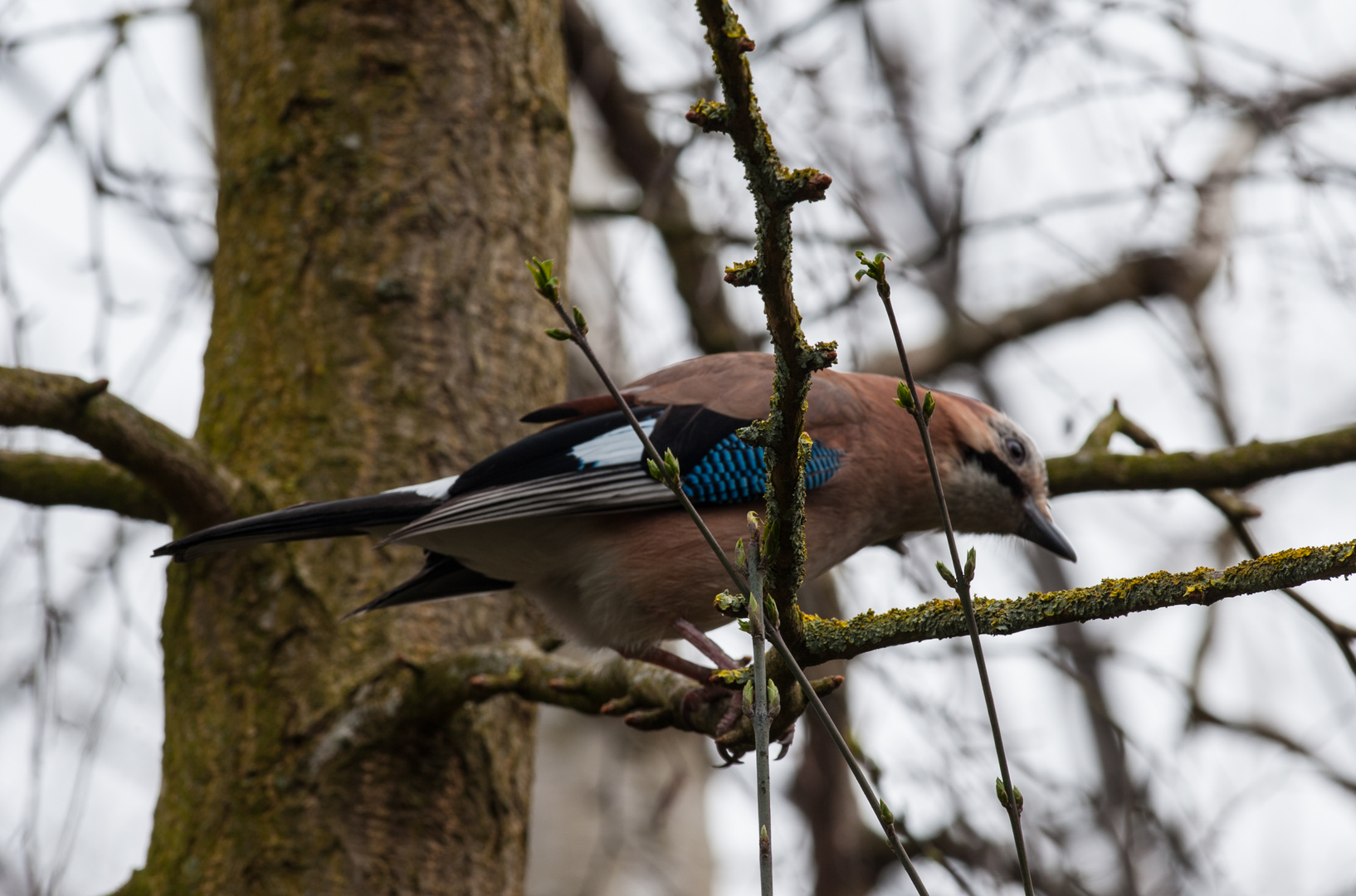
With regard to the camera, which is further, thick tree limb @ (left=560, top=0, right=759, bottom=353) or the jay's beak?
thick tree limb @ (left=560, top=0, right=759, bottom=353)

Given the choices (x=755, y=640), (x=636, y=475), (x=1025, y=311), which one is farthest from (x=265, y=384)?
(x=1025, y=311)

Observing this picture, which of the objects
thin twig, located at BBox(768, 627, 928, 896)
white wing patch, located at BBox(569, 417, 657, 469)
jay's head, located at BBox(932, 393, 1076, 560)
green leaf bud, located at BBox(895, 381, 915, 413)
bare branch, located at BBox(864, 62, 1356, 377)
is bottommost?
thin twig, located at BBox(768, 627, 928, 896)

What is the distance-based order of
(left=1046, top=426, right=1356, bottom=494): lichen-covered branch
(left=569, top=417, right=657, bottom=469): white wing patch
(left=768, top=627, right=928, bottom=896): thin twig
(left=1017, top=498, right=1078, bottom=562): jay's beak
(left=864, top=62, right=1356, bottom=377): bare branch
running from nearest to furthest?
1. (left=768, top=627, right=928, bottom=896): thin twig
2. (left=1046, top=426, right=1356, bottom=494): lichen-covered branch
3. (left=569, top=417, right=657, bottom=469): white wing patch
4. (left=1017, top=498, right=1078, bottom=562): jay's beak
5. (left=864, top=62, right=1356, bottom=377): bare branch

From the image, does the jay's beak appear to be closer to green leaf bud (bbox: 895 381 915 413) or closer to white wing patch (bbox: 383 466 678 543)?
white wing patch (bbox: 383 466 678 543)

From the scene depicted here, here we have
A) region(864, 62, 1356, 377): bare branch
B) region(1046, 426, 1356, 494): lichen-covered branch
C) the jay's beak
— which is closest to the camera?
region(1046, 426, 1356, 494): lichen-covered branch

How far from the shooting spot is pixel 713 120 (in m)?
1.59

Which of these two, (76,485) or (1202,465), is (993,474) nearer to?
(1202,465)

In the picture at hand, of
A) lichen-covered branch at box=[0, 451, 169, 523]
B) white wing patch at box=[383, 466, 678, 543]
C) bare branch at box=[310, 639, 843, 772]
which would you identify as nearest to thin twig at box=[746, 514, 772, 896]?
bare branch at box=[310, 639, 843, 772]

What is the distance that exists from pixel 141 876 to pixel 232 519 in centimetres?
94

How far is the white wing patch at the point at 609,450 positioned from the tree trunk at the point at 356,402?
36cm

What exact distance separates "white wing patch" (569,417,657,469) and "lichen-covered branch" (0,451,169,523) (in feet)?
3.73

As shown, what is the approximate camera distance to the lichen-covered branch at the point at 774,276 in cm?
154

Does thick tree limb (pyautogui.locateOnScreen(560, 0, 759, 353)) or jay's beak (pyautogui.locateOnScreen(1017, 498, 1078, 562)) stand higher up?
thick tree limb (pyautogui.locateOnScreen(560, 0, 759, 353))

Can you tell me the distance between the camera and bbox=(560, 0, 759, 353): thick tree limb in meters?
5.37
